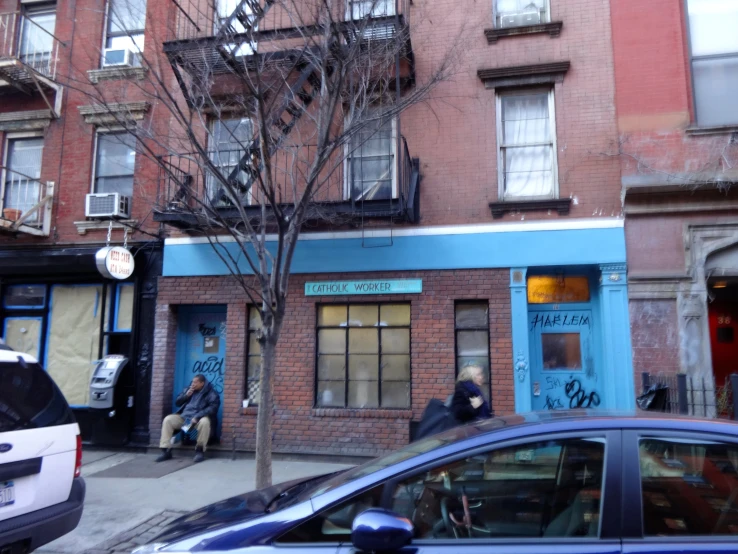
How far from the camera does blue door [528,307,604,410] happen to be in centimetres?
834

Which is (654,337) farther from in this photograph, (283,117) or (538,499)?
(283,117)

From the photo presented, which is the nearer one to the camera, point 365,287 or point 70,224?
point 365,287

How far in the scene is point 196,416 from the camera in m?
8.72

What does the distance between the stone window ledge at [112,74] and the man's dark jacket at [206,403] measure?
19.3 feet

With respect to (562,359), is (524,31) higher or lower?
higher

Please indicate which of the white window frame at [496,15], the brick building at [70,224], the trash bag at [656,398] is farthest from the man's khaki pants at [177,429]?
the white window frame at [496,15]

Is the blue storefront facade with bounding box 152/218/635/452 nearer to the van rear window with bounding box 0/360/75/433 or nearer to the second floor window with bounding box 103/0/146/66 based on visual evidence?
the van rear window with bounding box 0/360/75/433

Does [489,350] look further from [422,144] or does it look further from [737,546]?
[737,546]

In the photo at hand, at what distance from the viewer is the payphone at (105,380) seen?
899cm

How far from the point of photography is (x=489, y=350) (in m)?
8.31

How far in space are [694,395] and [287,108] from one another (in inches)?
296

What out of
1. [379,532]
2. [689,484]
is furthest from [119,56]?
[689,484]

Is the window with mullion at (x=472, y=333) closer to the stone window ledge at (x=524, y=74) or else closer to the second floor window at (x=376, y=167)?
the second floor window at (x=376, y=167)

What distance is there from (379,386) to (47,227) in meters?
7.17
